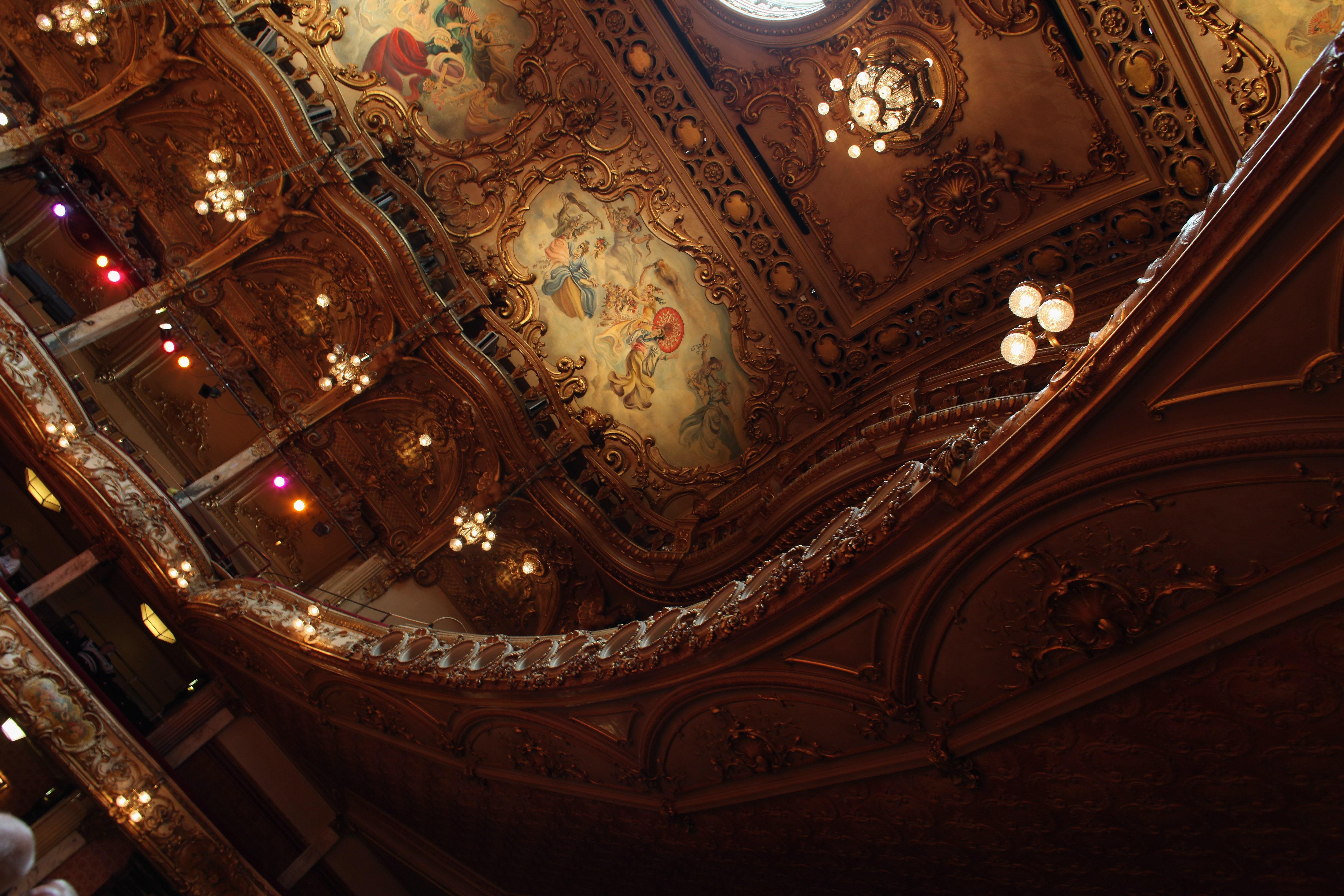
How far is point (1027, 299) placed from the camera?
3.61 metres

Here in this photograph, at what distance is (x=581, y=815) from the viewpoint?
5316 millimetres

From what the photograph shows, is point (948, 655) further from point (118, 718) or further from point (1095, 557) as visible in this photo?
point (118, 718)

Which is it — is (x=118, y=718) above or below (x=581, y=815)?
above

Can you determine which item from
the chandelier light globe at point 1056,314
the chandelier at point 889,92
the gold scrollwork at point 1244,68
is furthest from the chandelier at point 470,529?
the gold scrollwork at point 1244,68

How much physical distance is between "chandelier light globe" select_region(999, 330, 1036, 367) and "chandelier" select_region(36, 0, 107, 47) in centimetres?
858

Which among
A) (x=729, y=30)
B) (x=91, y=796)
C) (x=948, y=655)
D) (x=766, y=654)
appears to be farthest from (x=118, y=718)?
(x=729, y=30)

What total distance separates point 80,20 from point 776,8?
7.13 meters

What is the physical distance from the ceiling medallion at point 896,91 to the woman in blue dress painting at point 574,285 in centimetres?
338

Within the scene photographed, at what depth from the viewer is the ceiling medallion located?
7.23 metres

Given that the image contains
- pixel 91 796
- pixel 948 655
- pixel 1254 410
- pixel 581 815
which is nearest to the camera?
pixel 1254 410

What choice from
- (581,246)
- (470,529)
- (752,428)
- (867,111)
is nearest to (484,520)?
(470,529)

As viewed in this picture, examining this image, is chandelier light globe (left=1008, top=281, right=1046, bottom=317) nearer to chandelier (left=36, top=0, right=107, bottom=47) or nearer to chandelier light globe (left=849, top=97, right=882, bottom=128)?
chandelier light globe (left=849, top=97, right=882, bottom=128)

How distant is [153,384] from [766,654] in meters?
9.79

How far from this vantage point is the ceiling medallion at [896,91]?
23.7ft
